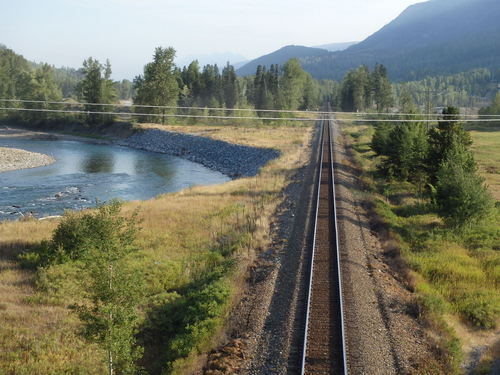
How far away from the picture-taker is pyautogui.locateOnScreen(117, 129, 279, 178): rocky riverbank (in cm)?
5334

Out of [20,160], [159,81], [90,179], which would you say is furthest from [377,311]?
[159,81]

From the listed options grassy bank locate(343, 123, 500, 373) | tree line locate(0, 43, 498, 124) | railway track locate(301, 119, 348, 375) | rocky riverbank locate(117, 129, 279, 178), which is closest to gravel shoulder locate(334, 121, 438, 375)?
railway track locate(301, 119, 348, 375)

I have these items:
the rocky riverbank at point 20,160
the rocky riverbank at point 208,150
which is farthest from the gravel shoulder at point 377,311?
the rocky riverbank at point 20,160

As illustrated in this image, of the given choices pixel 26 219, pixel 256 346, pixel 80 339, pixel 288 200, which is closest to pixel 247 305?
pixel 256 346

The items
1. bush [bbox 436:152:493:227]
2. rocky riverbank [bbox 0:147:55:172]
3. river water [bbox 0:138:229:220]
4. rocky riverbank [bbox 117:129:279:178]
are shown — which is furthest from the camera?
rocky riverbank [bbox 117:129:279:178]

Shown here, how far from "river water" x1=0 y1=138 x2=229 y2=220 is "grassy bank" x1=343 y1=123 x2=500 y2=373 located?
21315mm

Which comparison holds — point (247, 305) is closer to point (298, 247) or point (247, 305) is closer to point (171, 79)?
point (298, 247)

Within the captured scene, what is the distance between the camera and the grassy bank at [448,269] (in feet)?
43.4

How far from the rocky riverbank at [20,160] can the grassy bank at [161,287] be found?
29.9 meters

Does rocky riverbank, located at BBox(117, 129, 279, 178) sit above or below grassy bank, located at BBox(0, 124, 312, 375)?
above

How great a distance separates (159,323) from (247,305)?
275 centimetres

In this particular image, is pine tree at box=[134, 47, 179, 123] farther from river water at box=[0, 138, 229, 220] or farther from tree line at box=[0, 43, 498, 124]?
→ river water at box=[0, 138, 229, 220]

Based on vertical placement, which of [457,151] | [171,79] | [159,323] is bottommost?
[159,323]

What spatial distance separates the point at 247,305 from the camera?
14.2 meters
